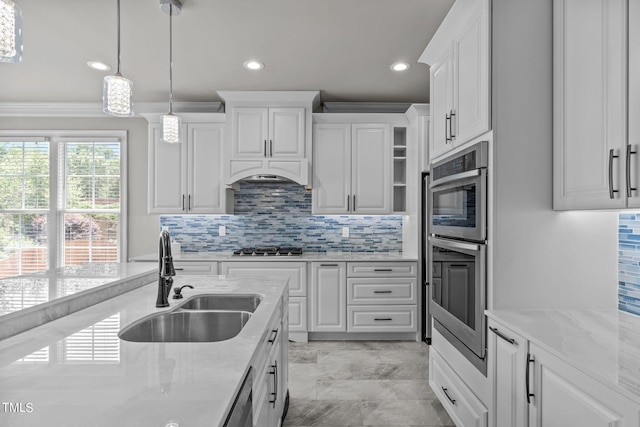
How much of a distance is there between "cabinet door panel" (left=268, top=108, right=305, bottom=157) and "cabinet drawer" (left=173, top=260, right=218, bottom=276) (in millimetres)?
1303

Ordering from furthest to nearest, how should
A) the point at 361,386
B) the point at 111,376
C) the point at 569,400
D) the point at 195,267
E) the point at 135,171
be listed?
the point at 135,171 → the point at 195,267 → the point at 361,386 → the point at 569,400 → the point at 111,376

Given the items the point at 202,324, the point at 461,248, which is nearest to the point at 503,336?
the point at 461,248

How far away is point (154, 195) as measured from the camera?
4.04 meters

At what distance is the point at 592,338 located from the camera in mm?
1344

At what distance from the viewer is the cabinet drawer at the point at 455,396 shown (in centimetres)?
183

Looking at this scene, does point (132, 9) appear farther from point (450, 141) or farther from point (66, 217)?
point (66, 217)

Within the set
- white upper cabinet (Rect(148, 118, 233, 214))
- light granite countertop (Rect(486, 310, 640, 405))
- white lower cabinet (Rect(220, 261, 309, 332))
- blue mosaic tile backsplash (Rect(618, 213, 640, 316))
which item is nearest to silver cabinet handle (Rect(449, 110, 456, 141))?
blue mosaic tile backsplash (Rect(618, 213, 640, 316))

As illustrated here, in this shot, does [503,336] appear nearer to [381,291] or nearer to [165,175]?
[381,291]

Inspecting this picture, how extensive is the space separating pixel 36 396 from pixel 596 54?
2138 millimetres

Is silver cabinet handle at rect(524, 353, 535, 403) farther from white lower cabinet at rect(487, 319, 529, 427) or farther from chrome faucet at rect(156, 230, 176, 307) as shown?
chrome faucet at rect(156, 230, 176, 307)

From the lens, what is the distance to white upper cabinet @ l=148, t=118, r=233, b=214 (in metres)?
4.03

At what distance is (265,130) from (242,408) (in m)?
3.28

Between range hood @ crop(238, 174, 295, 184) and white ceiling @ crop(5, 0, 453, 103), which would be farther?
range hood @ crop(238, 174, 295, 184)

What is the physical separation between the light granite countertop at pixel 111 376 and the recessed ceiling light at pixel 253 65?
2427 millimetres
